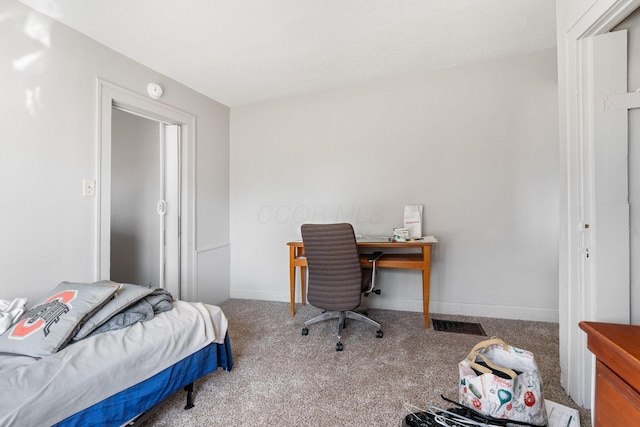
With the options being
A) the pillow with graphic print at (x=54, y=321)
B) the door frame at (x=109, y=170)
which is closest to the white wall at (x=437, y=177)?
the door frame at (x=109, y=170)

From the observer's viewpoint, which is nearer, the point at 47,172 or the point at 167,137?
the point at 47,172

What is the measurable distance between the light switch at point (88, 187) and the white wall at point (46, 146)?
0.03m

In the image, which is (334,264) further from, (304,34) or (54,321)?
(304,34)

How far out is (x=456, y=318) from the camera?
267cm

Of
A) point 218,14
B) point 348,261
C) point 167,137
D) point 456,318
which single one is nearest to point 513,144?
point 456,318

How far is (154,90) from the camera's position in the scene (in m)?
2.52

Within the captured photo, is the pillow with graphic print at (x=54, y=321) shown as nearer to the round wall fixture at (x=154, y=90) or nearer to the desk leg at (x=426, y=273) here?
the round wall fixture at (x=154, y=90)

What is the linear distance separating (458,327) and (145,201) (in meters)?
3.45

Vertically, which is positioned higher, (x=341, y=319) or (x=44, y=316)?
(x=44, y=316)

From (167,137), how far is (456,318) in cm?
348

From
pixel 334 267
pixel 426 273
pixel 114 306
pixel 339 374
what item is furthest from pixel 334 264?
pixel 114 306

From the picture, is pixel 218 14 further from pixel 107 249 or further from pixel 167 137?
pixel 107 249

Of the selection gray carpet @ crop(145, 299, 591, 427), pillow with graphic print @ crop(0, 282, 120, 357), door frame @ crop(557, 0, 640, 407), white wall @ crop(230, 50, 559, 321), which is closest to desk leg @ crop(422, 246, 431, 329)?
gray carpet @ crop(145, 299, 591, 427)

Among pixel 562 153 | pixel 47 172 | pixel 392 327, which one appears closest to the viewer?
pixel 562 153
